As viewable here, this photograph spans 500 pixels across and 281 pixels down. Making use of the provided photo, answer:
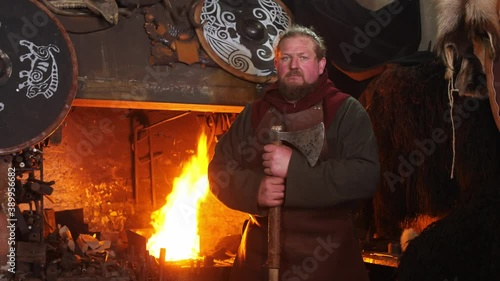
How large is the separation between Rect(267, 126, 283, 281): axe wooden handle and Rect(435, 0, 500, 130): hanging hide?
1.33 m

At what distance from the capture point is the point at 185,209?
7816 millimetres

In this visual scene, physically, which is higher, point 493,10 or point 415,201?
point 493,10

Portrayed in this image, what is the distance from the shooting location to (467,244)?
12.1 feet

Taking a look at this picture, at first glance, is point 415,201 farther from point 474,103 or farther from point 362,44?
point 362,44

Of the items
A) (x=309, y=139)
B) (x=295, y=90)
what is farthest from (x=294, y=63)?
(x=309, y=139)

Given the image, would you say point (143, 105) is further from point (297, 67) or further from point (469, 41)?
point (469, 41)

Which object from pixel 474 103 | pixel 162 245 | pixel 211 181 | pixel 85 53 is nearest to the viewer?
pixel 211 181

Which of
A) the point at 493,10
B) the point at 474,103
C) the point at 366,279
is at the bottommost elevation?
the point at 366,279

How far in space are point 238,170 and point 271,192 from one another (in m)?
0.28

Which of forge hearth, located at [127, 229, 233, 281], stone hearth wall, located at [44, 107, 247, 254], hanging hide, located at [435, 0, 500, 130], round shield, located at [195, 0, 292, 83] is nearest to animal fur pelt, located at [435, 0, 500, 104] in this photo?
hanging hide, located at [435, 0, 500, 130]

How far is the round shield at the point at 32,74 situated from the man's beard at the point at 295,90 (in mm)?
1882

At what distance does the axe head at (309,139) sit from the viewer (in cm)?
372

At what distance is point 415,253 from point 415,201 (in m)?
1.12

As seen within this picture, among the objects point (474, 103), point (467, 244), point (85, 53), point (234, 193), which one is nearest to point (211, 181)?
point (234, 193)
